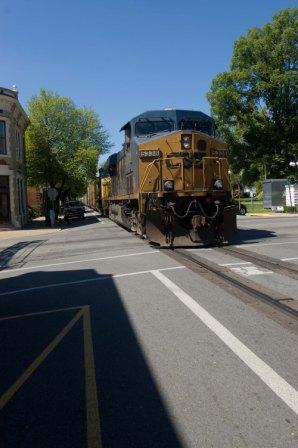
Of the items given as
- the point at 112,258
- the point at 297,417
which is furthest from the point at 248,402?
the point at 112,258

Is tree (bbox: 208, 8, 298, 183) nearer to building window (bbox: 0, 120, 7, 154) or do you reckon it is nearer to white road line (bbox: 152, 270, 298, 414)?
building window (bbox: 0, 120, 7, 154)

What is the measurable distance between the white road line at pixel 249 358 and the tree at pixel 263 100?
44473 millimetres

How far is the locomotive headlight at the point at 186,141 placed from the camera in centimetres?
1509

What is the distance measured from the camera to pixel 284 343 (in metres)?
5.83

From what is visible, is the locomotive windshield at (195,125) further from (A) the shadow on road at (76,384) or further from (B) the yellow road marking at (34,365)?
(B) the yellow road marking at (34,365)

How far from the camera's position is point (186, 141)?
15094 mm

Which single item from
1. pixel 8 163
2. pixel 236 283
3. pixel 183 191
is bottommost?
pixel 236 283

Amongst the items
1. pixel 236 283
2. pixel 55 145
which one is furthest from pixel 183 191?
pixel 55 145

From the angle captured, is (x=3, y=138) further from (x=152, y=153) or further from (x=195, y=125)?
(x=152, y=153)

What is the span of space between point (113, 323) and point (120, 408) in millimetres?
2790

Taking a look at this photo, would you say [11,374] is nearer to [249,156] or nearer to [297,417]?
[297,417]

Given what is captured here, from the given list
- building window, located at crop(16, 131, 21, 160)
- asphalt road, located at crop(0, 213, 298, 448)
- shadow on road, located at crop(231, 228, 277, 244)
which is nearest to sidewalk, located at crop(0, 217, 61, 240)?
building window, located at crop(16, 131, 21, 160)

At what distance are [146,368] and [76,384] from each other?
727 mm

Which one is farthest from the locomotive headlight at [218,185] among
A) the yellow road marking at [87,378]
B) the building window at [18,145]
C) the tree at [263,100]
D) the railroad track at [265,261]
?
the tree at [263,100]
